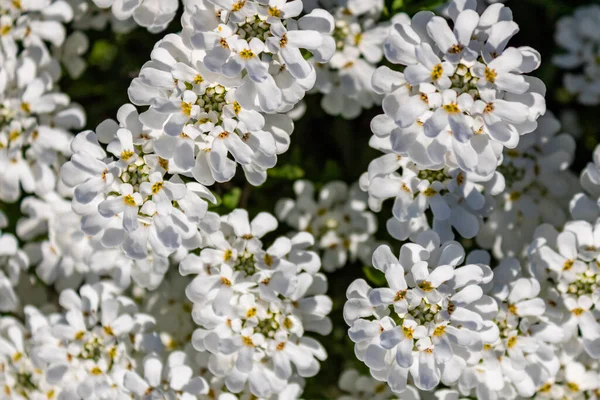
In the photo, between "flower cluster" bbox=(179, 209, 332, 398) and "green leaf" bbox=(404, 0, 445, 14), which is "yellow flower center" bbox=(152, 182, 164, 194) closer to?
"flower cluster" bbox=(179, 209, 332, 398)

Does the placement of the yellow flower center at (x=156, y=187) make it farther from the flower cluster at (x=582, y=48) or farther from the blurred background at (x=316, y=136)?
the flower cluster at (x=582, y=48)

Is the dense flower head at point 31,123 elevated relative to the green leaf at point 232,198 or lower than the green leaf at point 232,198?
elevated

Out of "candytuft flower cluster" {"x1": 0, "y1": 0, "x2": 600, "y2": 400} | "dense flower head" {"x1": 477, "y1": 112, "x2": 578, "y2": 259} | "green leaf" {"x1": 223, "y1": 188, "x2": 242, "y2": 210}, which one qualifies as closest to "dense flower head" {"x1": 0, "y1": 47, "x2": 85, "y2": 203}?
"candytuft flower cluster" {"x1": 0, "y1": 0, "x2": 600, "y2": 400}

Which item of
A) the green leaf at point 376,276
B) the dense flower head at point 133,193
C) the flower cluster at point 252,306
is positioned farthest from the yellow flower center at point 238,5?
the green leaf at point 376,276

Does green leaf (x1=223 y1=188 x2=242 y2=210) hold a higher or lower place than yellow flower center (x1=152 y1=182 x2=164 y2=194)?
lower

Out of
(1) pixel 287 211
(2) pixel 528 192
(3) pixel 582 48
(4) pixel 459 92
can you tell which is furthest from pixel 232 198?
(3) pixel 582 48
